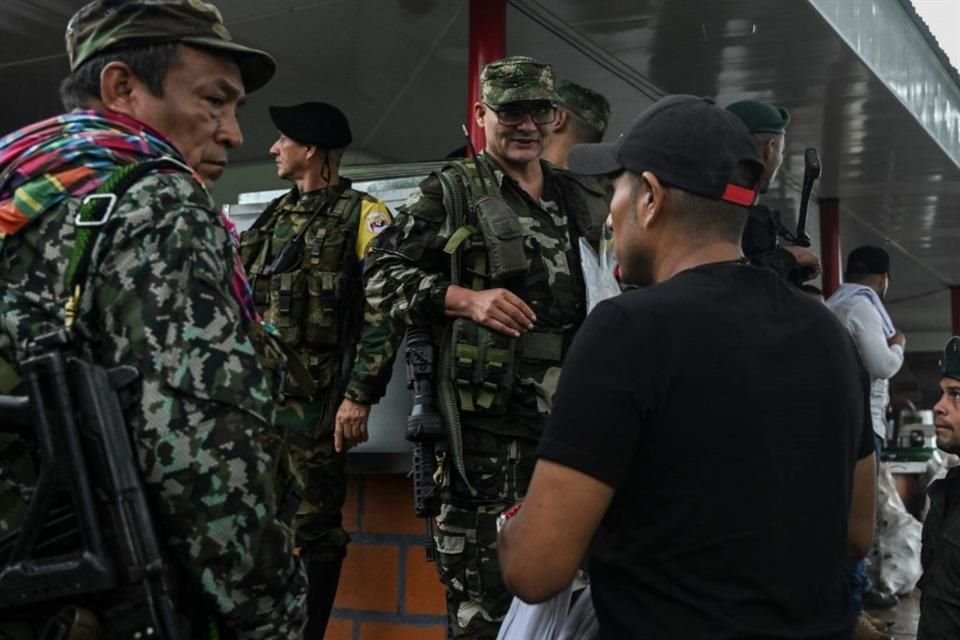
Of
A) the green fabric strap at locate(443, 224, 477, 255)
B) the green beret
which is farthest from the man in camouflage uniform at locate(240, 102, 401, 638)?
the green beret

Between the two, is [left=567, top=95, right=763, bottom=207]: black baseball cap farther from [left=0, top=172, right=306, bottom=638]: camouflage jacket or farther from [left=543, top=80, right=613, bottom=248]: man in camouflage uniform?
[left=543, top=80, right=613, bottom=248]: man in camouflage uniform

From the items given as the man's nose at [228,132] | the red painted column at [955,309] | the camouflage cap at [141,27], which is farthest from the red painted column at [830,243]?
the camouflage cap at [141,27]

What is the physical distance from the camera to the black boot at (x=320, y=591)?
13.0 feet

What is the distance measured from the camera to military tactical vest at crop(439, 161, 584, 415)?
133 inches

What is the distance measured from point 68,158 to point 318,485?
7.75 ft

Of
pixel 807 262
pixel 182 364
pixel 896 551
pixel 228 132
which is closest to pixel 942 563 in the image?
pixel 807 262

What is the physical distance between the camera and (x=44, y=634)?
1677 millimetres

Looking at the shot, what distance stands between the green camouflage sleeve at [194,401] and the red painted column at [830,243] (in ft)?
33.2

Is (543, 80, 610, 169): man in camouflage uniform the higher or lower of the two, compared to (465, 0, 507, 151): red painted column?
lower

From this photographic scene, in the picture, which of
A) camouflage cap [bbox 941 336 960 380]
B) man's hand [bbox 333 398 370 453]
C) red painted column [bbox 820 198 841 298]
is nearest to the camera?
man's hand [bbox 333 398 370 453]

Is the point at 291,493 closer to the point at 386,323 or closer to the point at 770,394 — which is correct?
the point at 770,394

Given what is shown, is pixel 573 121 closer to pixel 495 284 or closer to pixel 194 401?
pixel 495 284

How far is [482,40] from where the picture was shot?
566cm

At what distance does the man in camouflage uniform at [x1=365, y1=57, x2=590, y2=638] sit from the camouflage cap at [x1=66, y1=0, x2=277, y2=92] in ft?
4.88
